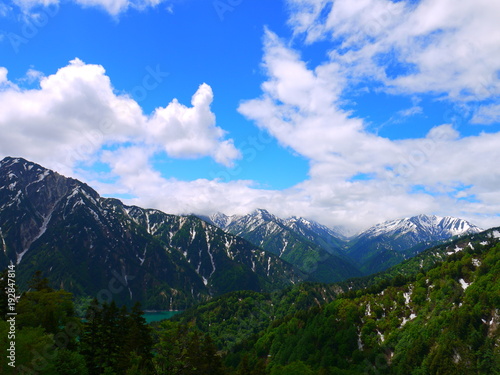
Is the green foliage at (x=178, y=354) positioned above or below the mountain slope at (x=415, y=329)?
above

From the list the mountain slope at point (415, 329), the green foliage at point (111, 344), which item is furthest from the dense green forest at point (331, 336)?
the mountain slope at point (415, 329)

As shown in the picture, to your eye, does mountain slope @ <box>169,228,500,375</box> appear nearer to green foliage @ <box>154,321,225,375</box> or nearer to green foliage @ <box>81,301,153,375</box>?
green foliage @ <box>154,321,225,375</box>

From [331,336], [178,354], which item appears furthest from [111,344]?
[331,336]

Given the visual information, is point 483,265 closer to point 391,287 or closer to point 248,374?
point 391,287

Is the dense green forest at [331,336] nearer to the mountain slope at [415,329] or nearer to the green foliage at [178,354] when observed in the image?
the green foliage at [178,354]

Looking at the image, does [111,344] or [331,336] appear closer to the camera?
[111,344]

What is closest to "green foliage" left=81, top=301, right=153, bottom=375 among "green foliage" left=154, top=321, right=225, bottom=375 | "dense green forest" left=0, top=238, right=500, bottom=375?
"dense green forest" left=0, top=238, right=500, bottom=375

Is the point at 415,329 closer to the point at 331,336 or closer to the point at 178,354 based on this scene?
the point at 331,336

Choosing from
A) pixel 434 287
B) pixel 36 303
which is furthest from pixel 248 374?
pixel 434 287

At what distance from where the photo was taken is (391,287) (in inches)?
7603

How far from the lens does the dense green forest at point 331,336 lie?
58.2 m

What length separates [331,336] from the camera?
175 metres

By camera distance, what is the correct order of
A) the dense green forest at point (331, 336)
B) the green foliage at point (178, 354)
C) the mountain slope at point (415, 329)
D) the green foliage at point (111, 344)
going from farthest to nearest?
the mountain slope at point (415, 329) < the green foliage at point (111, 344) < the green foliage at point (178, 354) < the dense green forest at point (331, 336)

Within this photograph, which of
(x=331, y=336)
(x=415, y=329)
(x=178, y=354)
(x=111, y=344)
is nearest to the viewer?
(x=178, y=354)
